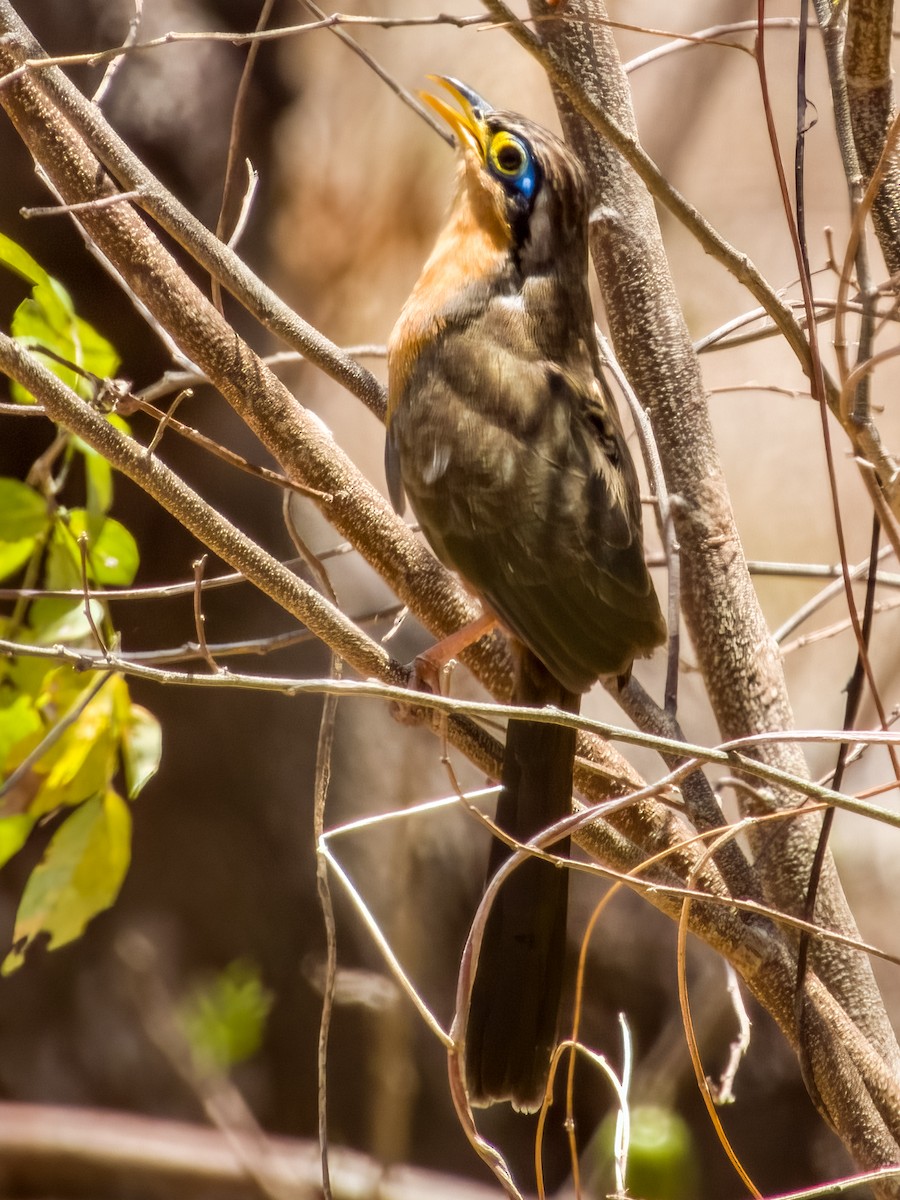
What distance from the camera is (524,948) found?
1.90 meters

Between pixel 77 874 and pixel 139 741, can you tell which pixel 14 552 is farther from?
pixel 77 874

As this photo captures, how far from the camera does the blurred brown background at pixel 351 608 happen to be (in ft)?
11.8

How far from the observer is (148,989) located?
3707 millimetres

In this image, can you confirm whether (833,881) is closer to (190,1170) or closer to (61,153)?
(61,153)

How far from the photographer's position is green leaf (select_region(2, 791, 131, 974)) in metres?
1.79

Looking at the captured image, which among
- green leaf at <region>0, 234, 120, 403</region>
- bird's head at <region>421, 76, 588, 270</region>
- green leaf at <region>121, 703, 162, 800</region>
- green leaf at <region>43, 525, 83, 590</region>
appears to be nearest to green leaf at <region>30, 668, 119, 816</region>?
green leaf at <region>121, 703, 162, 800</region>

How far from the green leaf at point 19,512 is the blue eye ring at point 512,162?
1.19 metres

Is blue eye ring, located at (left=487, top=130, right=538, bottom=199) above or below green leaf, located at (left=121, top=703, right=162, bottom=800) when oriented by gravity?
above

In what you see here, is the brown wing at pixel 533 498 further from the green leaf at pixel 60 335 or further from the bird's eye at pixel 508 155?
the green leaf at pixel 60 335

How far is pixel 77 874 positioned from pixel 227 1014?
1.88 m

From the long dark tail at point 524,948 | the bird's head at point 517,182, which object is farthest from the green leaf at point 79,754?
the bird's head at point 517,182

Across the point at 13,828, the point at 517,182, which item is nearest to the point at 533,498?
the point at 517,182

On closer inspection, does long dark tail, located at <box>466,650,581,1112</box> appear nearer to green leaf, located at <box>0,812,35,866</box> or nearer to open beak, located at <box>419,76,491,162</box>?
green leaf, located at <box>0,812,35,866</box>

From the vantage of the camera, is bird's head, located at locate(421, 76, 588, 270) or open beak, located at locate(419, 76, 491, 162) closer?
bird's head, located at locate(421, 76, 588, 270)
